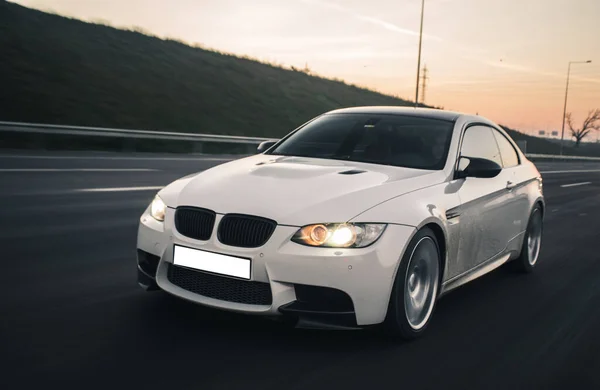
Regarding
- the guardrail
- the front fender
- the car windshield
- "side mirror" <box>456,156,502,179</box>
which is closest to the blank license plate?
the front fender

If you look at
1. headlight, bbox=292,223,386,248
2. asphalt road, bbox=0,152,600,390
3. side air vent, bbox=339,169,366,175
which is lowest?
asphalt road, bbox=0,152,600,390

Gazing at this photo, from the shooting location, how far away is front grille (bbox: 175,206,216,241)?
4.14 m

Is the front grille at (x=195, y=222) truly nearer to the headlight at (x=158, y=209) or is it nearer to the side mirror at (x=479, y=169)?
the headlight at (x=158, y=209)

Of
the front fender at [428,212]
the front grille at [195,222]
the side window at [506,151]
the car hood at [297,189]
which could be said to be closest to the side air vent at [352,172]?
the car hood at [297,189]

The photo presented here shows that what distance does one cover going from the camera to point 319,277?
12.9 feet

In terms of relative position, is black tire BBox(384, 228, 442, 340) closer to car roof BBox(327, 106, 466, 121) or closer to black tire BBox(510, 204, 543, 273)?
car roof BBox(327, 106, 466, 121)

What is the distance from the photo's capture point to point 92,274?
5559 mm

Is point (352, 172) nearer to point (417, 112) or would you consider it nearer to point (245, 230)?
point (245, 230)

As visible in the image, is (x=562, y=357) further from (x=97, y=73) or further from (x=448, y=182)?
(x=97, y=73)

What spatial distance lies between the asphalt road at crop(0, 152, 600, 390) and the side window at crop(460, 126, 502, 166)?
1.16 m

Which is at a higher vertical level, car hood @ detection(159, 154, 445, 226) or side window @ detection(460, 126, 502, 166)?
side window @ detection(460, 126, 502, 166)

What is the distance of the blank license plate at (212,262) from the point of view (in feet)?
13.0

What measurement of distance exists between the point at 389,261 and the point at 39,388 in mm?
1987

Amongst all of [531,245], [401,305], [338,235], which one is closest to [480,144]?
[531,245]
